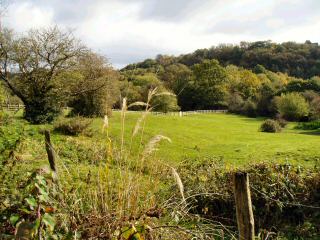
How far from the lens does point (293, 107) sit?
44.7 metres

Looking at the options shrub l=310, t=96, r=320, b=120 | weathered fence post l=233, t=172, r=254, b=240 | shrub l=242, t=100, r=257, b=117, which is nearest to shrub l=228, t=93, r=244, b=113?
shrub l=242, t=100, r=257, b=117

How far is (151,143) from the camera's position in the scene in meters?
3.41

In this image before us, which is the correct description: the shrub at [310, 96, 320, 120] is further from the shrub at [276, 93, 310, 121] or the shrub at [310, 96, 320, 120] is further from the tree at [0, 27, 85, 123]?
the tree at [0, 27, 85, 123]

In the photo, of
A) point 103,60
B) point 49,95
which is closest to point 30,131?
point 49,95

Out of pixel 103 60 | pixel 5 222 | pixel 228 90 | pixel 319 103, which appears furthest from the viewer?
pixel 228 90

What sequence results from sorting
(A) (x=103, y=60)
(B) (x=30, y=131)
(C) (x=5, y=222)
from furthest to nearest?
(A) (x=103, y=60) → (B) (x=30, y=131) → (C) (x=5, y=222)

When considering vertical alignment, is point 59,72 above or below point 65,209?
above

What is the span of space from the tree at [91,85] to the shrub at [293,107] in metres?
22.4

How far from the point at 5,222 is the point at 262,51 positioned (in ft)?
298

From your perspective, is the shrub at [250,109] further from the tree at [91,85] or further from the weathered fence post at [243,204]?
the weathered fence post at [243,204]

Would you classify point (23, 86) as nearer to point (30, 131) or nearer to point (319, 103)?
point (30, 131)

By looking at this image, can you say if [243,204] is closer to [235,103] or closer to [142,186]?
[142,186]

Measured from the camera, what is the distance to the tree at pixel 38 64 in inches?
1021

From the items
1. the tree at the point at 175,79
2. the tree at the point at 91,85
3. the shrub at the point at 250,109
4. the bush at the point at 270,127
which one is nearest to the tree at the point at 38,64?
the tree at the point at 91,85
